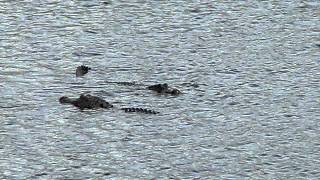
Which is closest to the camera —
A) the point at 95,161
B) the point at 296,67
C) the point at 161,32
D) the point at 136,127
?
the point at 95,161

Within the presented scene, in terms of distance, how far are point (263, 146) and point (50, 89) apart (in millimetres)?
7676

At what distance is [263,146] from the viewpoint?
3072 centimetres

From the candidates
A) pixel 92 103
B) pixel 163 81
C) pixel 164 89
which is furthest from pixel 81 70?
pixel 92 103

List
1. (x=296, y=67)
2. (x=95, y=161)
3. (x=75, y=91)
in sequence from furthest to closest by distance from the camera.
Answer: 1. (x=296, y=67)
2. (x=75, y=91)
3. (x=95, y=161)

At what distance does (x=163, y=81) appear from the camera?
3662 centimetres

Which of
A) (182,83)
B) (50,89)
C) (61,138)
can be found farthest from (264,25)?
(61,138)

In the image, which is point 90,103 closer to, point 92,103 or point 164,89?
point 92,103

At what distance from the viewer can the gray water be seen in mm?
29547

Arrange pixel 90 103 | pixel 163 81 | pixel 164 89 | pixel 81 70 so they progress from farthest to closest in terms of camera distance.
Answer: pixel 81 70 → pixel 163 81 → pixel 164 89 → pixel 90 103

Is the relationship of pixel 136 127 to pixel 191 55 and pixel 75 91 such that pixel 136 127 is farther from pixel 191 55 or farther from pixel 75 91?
pixel 191 55

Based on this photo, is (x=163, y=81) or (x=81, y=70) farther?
(x=81, y=70)

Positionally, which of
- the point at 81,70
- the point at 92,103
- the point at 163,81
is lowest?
the point at 163,81

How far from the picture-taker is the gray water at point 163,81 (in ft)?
96.9

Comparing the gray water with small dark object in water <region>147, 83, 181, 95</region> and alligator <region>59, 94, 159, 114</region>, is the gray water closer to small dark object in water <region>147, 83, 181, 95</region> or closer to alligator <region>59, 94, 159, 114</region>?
alligator <region>59, 94, 159, 114</region>
